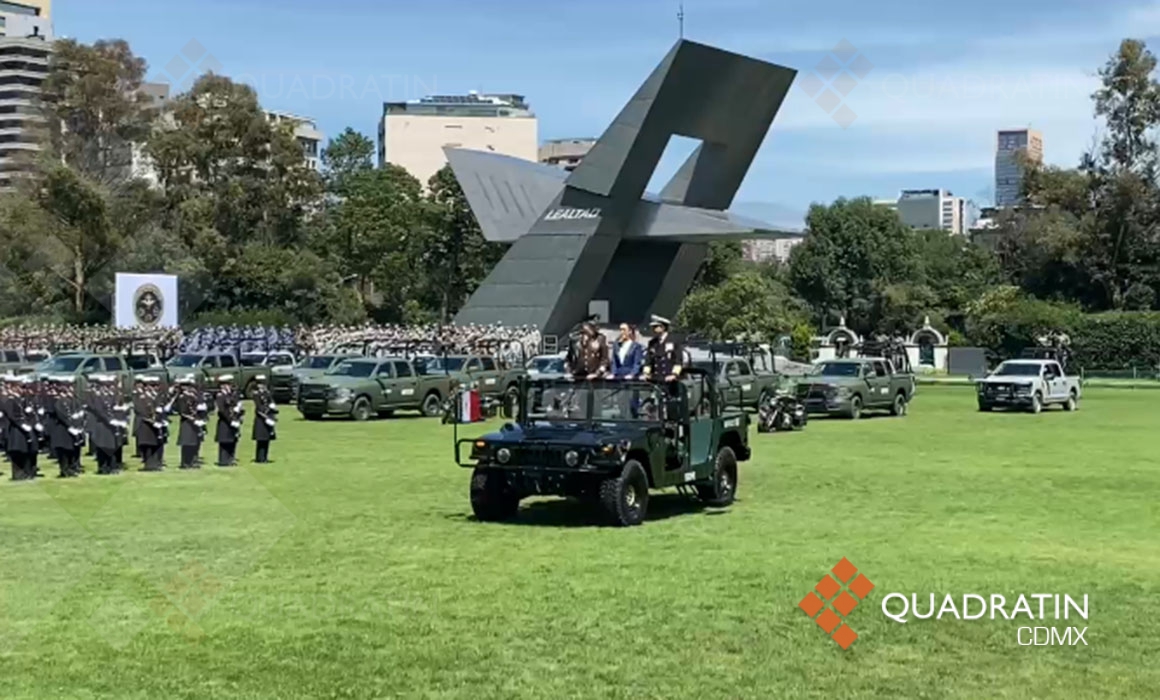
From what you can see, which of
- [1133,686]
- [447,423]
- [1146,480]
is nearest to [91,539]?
[1133,686]

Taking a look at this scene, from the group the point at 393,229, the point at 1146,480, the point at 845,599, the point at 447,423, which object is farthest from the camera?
the point at 393,229

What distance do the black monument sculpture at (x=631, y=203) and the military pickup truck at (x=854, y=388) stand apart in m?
19.1

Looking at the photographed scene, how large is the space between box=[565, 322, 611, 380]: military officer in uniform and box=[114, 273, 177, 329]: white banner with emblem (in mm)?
43261

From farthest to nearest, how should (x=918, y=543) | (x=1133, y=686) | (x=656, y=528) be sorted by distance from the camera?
1. (x=656, y=528)
2. (x=918, y=543)
3. (x=1133, y=686)

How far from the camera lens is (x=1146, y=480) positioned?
59.4ft

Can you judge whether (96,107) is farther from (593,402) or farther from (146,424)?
(593,402)

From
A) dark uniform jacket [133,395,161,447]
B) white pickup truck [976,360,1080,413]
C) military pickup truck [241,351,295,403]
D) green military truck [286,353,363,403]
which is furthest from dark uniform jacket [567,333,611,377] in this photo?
white pickup truck [976,360,1080,413]

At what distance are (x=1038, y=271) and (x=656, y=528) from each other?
6742 centimetres

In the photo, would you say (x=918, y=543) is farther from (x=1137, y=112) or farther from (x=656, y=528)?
(x=1137, y=112)

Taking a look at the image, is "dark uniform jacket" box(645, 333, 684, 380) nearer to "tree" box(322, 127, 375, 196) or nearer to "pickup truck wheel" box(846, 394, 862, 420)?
"pickup truck wheel" box(846, 394, 862, 420)

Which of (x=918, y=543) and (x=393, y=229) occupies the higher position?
(x=393, y=229)

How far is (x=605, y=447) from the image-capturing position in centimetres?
1338

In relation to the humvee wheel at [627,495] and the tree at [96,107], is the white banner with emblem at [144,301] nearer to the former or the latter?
the tree at [96,107]

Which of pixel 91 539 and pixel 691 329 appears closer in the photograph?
pixel 91 539
